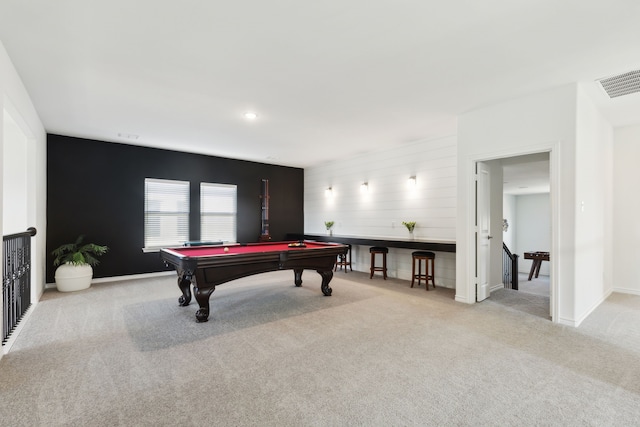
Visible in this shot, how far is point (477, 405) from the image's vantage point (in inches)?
79.2

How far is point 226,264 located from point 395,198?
400 cm

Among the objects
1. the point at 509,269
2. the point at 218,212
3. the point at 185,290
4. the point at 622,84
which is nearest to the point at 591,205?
the point at 622,84

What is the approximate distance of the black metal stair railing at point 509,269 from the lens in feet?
19.2

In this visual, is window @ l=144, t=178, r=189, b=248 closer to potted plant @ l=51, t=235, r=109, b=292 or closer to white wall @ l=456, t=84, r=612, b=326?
potted plant @ l=51, t=235, r=109, b=292

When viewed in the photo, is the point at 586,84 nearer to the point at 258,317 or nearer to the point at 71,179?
the point at 258,317

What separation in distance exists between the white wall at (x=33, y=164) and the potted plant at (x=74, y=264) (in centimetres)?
23

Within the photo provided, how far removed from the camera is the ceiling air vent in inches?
129

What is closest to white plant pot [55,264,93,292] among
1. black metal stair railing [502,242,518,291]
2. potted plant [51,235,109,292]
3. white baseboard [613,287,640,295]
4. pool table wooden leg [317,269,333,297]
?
potted plant [51,235,109,292]

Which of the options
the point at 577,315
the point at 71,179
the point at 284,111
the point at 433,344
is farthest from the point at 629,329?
the point at 71,179

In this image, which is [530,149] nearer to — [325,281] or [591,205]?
[591,205]

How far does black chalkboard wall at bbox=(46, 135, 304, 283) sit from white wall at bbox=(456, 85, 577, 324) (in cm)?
538

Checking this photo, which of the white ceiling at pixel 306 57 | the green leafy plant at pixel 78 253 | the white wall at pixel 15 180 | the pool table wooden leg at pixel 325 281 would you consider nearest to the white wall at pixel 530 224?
the white ceiling at pixel 306 57

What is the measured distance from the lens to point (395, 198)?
6.43 meters

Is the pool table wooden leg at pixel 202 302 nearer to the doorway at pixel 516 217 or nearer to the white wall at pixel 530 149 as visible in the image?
the white wall at pixel 530 149
